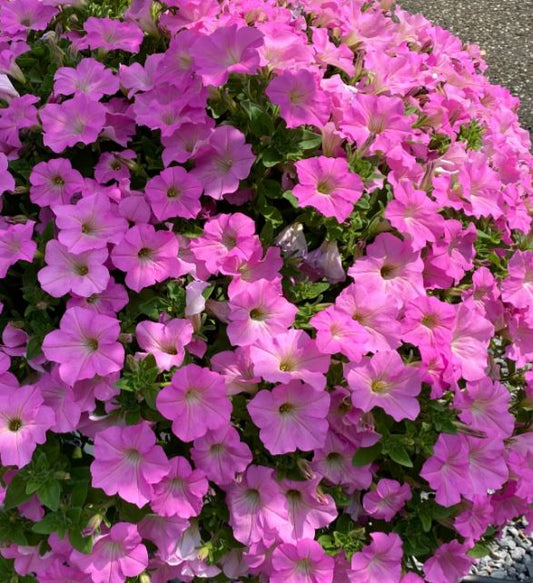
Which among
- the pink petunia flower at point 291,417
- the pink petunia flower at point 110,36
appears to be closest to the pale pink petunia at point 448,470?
the pink petunia flower at point 291,417

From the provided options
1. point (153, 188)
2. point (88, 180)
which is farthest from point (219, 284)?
point (88, 180)

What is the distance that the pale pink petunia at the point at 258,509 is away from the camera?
4.48 feet

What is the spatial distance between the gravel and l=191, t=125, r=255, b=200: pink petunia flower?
5.20 ft

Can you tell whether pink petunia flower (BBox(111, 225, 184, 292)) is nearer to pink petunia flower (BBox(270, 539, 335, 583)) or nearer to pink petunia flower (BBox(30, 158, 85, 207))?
pink petunia flower (BBox(30, 158, 85, 207))

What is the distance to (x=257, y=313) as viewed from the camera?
4.49 ft

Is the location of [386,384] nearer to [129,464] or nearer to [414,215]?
[414,215]

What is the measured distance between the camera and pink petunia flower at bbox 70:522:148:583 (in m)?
1.36

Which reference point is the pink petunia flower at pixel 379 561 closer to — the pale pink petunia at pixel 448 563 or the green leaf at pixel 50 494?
the pale pink petunia at pixel 448 563

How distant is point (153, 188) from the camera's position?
1.44 m

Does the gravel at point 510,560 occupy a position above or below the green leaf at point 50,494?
below

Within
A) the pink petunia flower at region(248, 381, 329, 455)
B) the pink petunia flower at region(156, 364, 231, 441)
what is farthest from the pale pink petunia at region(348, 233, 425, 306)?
the pink petunia flower at region(156, 364, 231, 441)

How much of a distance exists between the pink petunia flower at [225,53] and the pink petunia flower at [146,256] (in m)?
0.32

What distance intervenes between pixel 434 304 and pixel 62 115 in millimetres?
852

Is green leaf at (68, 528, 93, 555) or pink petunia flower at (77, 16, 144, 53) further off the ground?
pink petunia flower at (77, 16, 144, 53)
